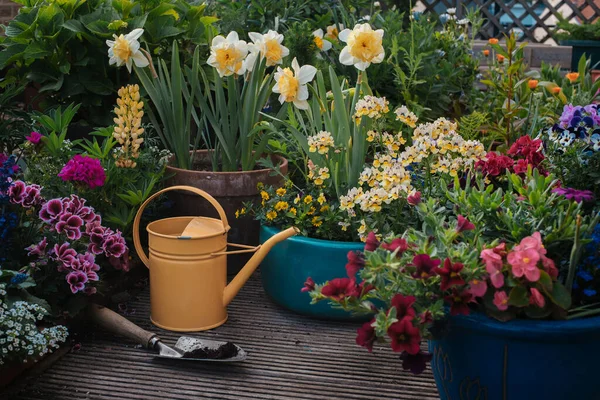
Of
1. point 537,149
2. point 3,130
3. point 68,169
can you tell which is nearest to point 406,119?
point 537,149

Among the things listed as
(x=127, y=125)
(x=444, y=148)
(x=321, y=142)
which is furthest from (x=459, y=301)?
(x=127, y=125)

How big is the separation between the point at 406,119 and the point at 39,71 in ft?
4.57

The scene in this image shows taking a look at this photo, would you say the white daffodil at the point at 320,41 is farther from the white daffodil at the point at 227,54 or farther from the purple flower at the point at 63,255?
the purple flower at the point at 63,255

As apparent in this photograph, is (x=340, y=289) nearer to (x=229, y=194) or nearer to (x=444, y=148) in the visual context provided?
(x=444, y=148)

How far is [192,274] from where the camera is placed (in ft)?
6.69

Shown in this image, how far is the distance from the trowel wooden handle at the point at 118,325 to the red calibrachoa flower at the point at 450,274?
0.95m

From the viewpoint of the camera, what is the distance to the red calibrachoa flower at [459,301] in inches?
51.8

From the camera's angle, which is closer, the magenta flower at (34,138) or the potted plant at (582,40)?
the magenta flower at (34,138)

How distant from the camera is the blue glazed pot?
1320 mm

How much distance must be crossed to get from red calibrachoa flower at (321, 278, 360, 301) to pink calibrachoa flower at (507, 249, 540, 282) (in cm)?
30

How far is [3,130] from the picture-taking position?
2.54 metres

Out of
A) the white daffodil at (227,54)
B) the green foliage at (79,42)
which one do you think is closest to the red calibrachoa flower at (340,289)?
the white daffodil at (227,54)

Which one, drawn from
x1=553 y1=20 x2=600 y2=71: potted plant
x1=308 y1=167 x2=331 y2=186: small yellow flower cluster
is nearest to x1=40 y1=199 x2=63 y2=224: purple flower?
x1=308 y1=167 x2=331 y2=186: small yellow flower cluster

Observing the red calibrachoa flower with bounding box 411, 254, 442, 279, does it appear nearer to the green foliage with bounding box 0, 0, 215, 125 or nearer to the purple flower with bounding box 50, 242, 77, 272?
the purple flower with bounding box 50, 242, 77, 272
